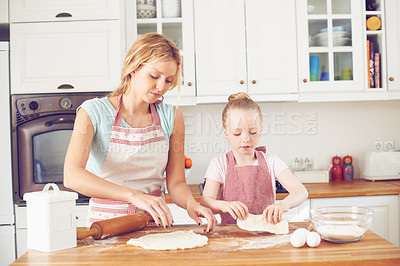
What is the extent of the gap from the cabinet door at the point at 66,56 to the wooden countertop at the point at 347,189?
32.6 inches

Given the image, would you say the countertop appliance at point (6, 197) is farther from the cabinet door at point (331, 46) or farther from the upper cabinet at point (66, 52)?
the cabinet door at point (331, 46)

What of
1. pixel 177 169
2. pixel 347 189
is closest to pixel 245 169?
pixel 177 169

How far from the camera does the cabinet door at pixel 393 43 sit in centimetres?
272

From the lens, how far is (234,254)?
1.06m

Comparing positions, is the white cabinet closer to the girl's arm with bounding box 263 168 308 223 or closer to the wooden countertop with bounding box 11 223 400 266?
the girl's arm with bounding box 263 168 308 223

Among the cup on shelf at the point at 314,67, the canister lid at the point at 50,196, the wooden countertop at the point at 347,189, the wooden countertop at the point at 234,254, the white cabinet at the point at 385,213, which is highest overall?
the cup on shelf at the point at 314,67

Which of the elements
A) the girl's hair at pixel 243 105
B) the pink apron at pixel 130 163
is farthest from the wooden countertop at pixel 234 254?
the girl's hair at pixel 243 105

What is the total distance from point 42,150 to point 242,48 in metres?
1.34

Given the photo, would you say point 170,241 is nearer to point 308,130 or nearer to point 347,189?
point 347,189

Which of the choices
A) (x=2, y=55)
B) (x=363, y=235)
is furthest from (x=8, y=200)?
(x=363, y=235)

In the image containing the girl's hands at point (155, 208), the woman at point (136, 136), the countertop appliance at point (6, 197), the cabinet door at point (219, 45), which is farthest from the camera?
the cabinet door at point (219, 45)

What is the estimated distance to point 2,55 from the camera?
2.46 m

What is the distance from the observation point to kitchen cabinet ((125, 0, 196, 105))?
8.71ft

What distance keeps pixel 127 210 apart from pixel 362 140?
6.88ft
